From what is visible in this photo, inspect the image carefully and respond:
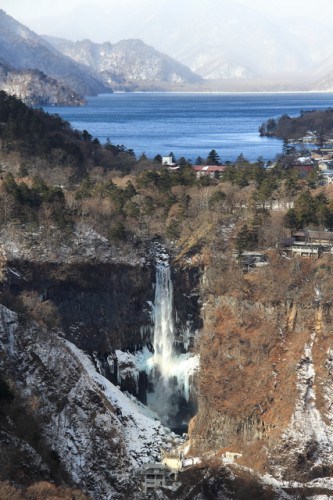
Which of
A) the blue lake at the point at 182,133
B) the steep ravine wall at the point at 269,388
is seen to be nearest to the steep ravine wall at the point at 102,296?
the steep ravine wall at the point at 269,388

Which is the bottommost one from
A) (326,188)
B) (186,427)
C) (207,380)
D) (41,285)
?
(186,427)

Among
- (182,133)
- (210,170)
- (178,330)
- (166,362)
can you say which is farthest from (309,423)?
(182,133)

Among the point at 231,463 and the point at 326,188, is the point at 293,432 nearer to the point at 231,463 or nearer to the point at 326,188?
the point at 231,463

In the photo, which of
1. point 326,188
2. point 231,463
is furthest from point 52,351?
point 326,188

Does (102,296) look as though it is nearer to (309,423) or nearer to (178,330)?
(178,330)

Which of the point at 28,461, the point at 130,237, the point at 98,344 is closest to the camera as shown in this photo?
the point at 28,461

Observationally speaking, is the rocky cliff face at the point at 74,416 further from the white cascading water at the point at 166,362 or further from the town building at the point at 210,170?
the town building at the point at 210,170
